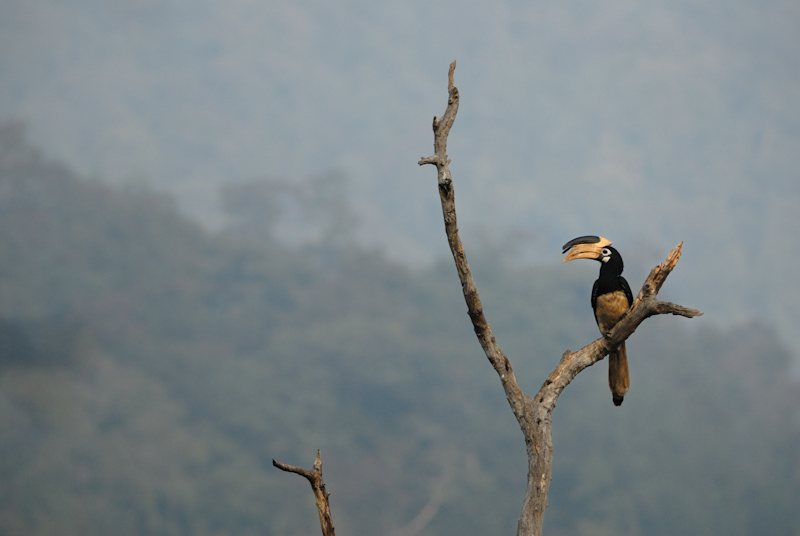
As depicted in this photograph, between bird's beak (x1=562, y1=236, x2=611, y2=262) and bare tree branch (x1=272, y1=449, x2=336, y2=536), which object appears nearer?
bare tree branch (x1=272, y1=449, x2=336, y2=536)

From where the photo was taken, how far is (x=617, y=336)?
4.52m

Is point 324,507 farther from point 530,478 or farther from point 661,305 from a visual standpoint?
point 661,305

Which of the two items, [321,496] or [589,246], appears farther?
[589,246]

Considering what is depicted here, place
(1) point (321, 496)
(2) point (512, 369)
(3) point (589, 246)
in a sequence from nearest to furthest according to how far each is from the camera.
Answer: (1) point (321, 496)
(2) point (512, 369)
(3) point (589, 246)

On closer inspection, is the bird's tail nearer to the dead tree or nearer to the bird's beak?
the dead tree

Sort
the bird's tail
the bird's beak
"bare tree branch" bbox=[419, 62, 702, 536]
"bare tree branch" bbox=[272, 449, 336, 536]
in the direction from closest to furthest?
"bare tree branch" bbox=[272, 449, 336, 536]
"bare tree branch" bbox=[419, 62, 702, 536]
the bird's tail
the bird's beak

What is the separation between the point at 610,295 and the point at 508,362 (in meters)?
1.15

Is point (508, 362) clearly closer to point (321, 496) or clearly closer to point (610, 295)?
point (610, 295)

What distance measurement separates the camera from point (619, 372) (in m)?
4.91

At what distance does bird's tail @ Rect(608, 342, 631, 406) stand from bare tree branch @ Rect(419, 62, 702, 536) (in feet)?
1.20

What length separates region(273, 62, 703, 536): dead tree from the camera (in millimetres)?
3811

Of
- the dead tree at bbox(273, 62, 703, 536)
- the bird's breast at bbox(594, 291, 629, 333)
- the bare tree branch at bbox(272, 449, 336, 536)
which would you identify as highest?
the bird's breast at bbox(594, 291, 629, 333)

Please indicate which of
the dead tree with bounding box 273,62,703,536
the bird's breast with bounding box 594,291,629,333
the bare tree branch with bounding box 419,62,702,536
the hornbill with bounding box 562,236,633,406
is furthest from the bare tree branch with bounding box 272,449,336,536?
the bird's breast with bounding box 594,291,629,333

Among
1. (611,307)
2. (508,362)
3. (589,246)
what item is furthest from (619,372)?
(508,362)
